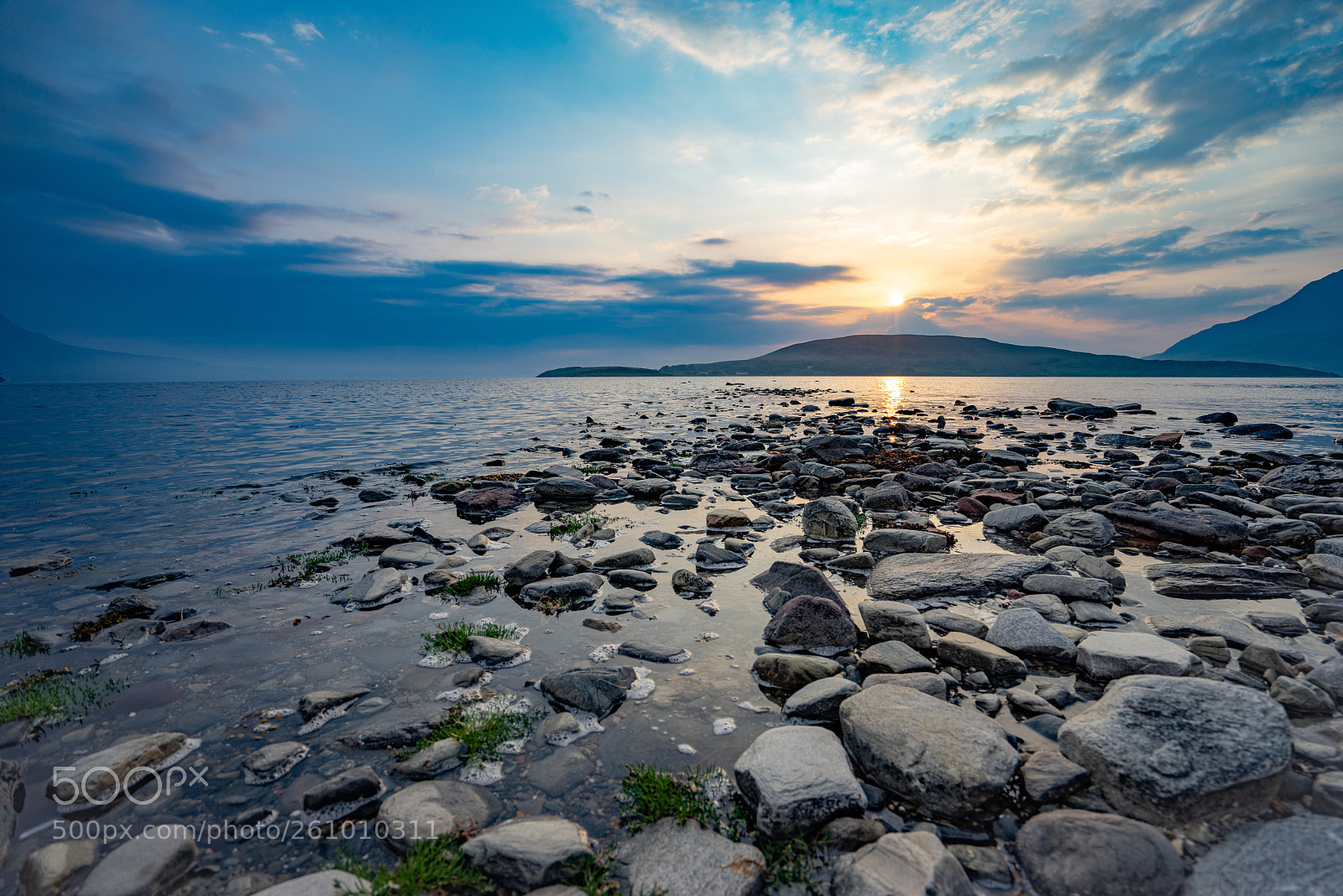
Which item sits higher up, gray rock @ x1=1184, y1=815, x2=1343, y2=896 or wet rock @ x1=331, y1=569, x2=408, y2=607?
gray rock @ x1=1184, y1=815, x2=1343, y2=896

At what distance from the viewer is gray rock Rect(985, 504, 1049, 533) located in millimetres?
10547

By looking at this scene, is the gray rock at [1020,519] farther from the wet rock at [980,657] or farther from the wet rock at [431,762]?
the wet rock at [431,762]

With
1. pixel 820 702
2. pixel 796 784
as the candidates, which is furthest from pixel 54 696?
pixel 820 702

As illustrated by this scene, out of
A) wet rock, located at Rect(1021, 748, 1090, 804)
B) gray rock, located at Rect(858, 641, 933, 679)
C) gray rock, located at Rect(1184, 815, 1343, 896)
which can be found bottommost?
gray rock, located at Rect(858, 641, 933, 679)

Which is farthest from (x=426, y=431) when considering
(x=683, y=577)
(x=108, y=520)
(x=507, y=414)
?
(x=683, y=577)

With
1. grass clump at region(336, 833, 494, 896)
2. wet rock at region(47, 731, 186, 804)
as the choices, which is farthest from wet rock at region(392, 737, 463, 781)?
wet rock at region(47, 731, 186, 804)

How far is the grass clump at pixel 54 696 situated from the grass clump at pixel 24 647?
0.79m

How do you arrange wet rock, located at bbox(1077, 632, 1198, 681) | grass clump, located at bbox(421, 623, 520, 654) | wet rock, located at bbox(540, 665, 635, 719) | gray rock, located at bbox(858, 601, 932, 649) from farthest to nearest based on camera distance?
grass clump, located at bbox(421, 623, 520, 654), gray rock, located at bbox(858, 601, 932, 649), wet rock, located at bbox(540, 665, 635, 719), wet rock, located at bbox(1077, 632, 1198, 681)

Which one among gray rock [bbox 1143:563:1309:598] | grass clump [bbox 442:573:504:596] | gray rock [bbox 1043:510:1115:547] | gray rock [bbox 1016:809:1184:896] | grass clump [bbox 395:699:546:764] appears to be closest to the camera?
gray rock [bbox 1016:809:1184:896]

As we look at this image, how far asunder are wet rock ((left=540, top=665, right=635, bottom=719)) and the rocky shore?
3 cm

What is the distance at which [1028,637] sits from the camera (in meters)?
5.70

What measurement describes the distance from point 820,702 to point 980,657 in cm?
197

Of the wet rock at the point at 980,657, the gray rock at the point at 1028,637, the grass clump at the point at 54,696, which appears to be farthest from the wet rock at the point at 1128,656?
the grass clump at the point at 54,696

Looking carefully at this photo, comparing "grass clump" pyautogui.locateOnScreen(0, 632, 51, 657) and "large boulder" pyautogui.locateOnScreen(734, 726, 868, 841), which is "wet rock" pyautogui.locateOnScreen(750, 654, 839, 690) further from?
"grass clump" pyautogui.locateOnScreen(0, 632, 51, 657)
